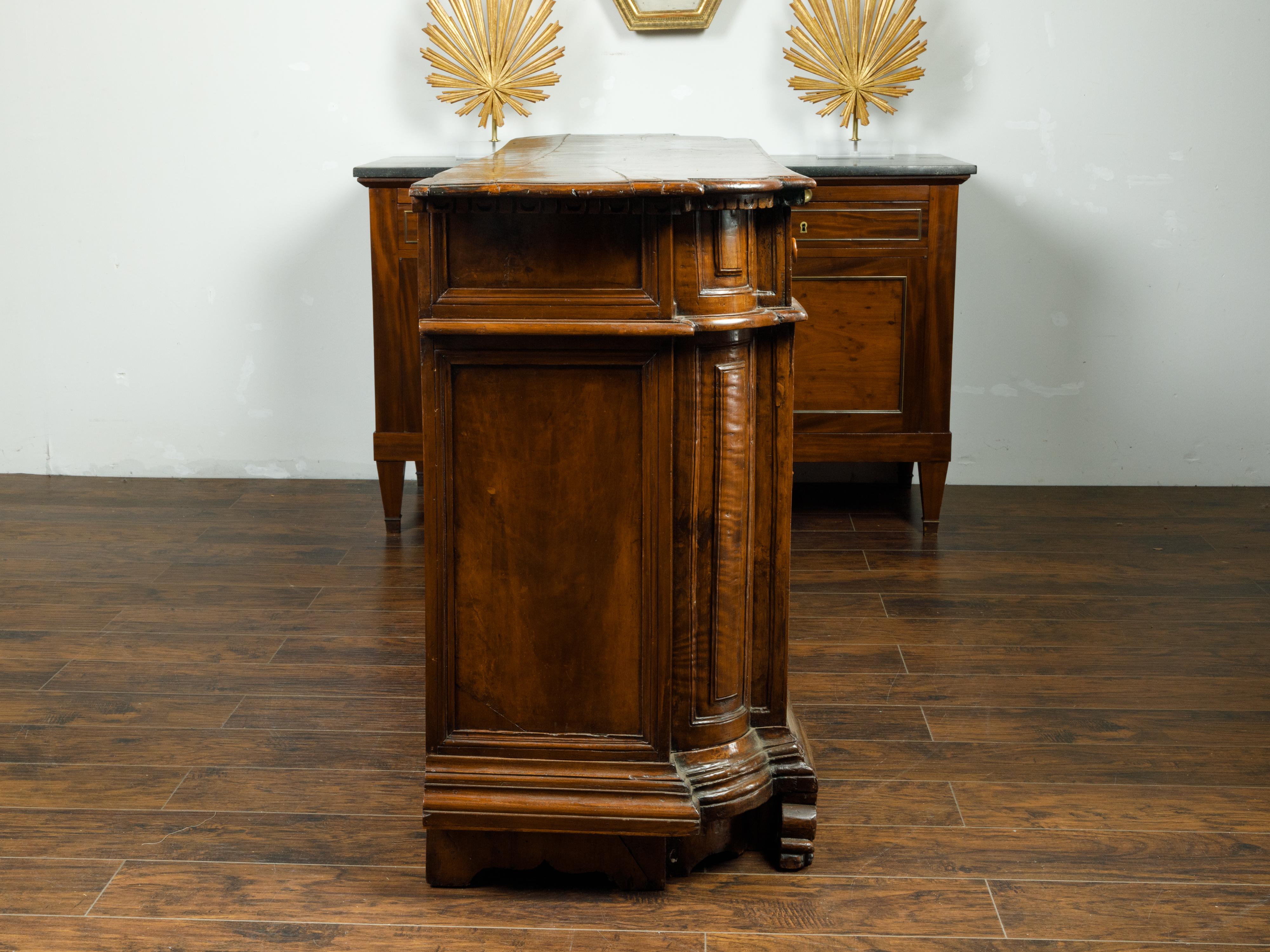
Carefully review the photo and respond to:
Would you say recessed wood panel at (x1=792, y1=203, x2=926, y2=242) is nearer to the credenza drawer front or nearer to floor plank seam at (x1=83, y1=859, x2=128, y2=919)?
the credenza drawer front

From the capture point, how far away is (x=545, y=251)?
174 centimetres

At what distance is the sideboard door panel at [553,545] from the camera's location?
1.79 m

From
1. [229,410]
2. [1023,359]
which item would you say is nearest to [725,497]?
[1023,359]

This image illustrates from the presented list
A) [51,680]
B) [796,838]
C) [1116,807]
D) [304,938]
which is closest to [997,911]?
[796,838]

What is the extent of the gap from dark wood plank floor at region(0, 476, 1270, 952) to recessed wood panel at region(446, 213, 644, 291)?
89cm

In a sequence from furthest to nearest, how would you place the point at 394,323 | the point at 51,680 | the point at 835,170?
the point at 394,323 → the point at 835,170 → the point at 51,680

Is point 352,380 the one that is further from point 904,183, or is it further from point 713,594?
point 713,594

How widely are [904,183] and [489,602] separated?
2195 millimetres

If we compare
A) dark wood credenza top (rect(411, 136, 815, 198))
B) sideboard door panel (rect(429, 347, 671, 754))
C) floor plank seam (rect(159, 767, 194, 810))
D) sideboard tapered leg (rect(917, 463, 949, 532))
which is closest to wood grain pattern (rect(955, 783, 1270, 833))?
sideboard door panel (rect(429, 347, 671, 754))

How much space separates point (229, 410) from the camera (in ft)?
14.1

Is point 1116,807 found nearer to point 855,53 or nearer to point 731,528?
point 731,528

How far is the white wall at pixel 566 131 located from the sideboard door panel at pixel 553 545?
2.48 metres

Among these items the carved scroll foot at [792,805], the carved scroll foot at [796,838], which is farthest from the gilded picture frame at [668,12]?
the carved scroll foot at [796,838]

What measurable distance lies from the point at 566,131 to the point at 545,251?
2479 mm
